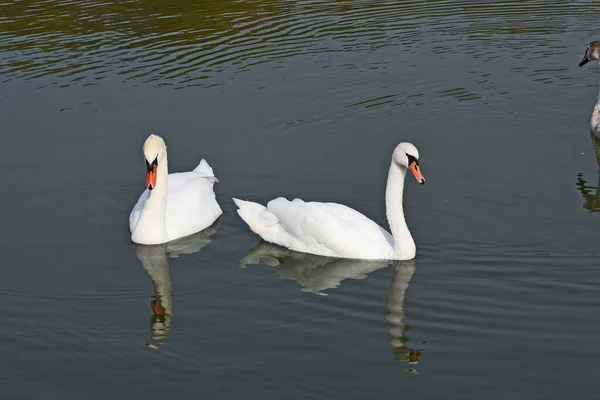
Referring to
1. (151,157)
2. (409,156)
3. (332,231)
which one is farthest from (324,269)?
(151,157)

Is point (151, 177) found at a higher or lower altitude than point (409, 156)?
lower

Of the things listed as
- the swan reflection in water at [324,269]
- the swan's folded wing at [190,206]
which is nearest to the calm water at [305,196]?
the swan reflection in water at [324,269]

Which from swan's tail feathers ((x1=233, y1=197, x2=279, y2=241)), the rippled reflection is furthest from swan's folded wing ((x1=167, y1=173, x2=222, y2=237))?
the rippled reflection

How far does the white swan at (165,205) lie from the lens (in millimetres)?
11742

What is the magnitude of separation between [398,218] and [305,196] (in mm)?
2219

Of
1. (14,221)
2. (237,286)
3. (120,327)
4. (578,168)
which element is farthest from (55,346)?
(578,168)

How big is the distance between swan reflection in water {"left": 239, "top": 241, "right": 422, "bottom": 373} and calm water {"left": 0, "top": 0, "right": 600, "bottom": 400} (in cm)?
3

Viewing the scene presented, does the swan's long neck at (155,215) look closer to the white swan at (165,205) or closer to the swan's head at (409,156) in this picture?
the white swan at (165,205)

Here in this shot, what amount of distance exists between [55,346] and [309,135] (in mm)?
6608

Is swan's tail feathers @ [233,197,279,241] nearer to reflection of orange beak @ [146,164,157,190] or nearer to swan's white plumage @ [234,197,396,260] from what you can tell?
swan's white plumage @ [234,197,396,260]

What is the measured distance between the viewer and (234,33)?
21.3m

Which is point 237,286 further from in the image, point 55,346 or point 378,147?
point 378,147

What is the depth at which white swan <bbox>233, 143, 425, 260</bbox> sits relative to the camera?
11.2 m

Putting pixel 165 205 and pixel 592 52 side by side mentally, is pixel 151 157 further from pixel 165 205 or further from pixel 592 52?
pixel 592 52
